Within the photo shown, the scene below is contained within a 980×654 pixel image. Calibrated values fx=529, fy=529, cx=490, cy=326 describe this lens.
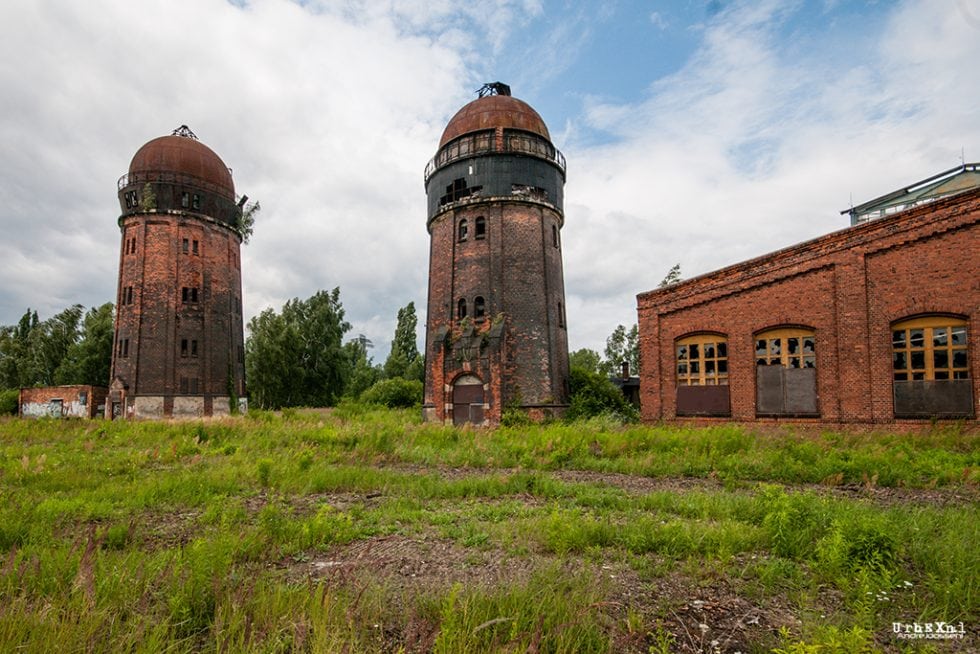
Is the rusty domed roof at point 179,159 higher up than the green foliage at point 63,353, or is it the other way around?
the rusty domed roof at point 179,159

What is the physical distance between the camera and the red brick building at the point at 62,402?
2916 centimetres

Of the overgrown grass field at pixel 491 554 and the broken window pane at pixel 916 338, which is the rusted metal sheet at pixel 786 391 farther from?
the overgrown grass field at pixel 491 554

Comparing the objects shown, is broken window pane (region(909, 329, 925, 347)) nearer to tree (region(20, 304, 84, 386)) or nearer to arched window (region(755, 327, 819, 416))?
arched window (region(755, 327, 819, 416))

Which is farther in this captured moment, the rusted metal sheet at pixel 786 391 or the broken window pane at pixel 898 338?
the rusted metal sheet at pixel 786 391

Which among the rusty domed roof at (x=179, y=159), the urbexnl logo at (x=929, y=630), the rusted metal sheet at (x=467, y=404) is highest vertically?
the rusty domed roof at (x=179, y=159)

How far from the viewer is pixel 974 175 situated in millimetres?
24656

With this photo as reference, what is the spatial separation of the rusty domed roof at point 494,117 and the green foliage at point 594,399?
10.9m

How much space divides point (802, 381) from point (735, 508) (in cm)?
1007

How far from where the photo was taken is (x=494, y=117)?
22500 mm

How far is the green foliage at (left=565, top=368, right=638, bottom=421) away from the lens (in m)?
21.4

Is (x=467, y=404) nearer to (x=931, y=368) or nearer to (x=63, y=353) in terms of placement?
(x=931, y=368)

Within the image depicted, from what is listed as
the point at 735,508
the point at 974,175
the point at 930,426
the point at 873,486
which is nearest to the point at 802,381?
the point at 930,426

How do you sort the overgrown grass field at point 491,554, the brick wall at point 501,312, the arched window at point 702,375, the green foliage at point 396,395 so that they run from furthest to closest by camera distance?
the green foliage at point 396,395 < the brick wall at point 501,312 < the arched window at point 702,375 < the overgrown grass field at point 491,554

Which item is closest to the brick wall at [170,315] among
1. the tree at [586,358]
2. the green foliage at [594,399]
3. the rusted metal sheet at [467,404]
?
the rusted metal sheet at [467,404]
